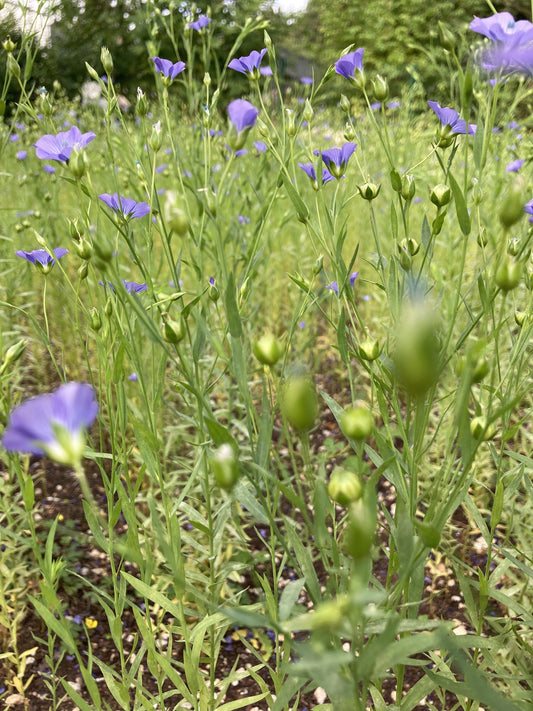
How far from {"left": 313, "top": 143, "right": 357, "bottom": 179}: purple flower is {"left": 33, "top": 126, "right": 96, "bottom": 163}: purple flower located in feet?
1.11

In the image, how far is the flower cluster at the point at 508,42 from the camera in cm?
65

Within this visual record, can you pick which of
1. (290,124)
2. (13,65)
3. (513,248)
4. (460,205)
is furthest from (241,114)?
(13,65)

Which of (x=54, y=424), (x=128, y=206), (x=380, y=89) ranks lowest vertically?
(x=128, y=206)

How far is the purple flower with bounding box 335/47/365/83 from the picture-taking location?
786mm

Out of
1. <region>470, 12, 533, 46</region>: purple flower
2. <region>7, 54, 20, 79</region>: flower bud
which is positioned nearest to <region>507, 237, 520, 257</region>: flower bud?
<region>470, 12, 533, 46</region>: purple flower

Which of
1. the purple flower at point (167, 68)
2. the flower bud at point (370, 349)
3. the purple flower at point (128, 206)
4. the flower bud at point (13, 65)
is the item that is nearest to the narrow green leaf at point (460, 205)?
the flower bud at point (370, 349)

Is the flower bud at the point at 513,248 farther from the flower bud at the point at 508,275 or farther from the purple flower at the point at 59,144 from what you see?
the purple flower at the point at 59,144

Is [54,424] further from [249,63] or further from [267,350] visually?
[249,63]

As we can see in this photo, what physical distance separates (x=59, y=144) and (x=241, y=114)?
0.35 m

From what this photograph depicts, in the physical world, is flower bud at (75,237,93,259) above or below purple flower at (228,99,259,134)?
below

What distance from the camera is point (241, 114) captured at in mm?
679

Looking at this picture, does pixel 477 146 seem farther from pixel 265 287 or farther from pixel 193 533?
pixel 265 287

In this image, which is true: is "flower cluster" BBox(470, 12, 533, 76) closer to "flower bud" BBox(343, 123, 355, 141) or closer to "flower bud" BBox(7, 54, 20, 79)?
"flower bud" BBox(343, 123, 355, 141)

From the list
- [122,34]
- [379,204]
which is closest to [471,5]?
[122,34]
